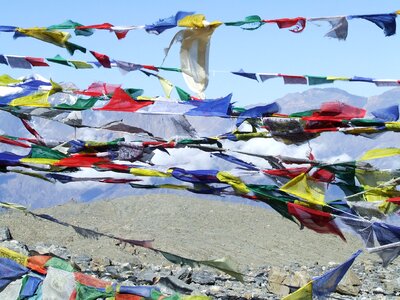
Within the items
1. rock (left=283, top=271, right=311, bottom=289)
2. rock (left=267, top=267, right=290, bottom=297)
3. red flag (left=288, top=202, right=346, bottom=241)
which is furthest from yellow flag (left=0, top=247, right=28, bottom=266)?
rock (left=283, top=271, right=311, bottom=289)

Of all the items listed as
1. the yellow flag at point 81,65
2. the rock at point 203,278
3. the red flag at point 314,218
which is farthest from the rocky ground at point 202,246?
the red flag at point 314,218

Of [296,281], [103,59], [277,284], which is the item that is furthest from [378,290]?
[103,59]

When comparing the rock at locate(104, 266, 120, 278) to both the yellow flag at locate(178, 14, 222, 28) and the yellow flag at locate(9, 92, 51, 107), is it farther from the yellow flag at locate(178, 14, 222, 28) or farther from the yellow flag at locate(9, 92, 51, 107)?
the yellow flag at locate(178, 14, 222, 28)

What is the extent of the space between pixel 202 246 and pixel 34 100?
1085 centimetres

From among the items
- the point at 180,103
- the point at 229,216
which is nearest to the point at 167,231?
the point at 229,216

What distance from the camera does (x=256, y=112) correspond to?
6023 millimetres

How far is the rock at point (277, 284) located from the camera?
1012 centimetres

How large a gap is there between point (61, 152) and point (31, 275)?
3.43ft

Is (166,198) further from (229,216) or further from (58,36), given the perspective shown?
(58,36)

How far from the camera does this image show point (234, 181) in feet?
19.1

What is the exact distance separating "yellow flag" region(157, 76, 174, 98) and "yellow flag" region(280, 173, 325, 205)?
6.21 ft

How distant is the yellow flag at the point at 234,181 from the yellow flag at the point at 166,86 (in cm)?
154

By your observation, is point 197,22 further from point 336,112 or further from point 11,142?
point 11,142

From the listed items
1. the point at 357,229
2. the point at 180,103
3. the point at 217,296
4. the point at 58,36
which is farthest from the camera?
the point at 217,296
